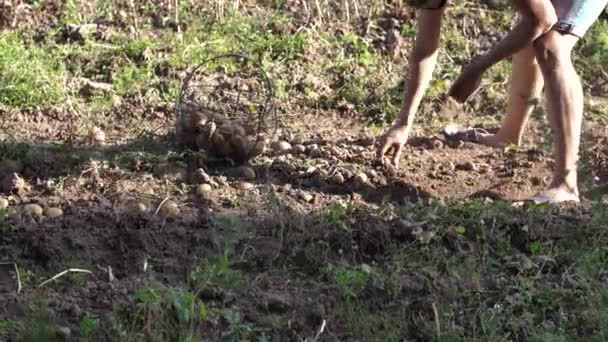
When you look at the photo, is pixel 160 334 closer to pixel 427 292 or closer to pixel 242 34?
pixel 427 292

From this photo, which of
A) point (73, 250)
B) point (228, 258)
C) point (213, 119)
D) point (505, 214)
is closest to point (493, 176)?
point (505, 214)

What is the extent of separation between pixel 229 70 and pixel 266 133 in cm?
95

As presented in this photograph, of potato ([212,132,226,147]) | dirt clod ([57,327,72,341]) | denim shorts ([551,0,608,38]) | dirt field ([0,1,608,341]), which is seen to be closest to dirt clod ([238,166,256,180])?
dirt field ([0,1,608,341])

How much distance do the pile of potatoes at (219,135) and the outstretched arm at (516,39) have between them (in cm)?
113

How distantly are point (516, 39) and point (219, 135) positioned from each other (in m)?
1.46

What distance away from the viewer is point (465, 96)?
4.96 meters

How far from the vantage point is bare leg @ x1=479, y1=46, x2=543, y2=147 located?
6051 millimetres

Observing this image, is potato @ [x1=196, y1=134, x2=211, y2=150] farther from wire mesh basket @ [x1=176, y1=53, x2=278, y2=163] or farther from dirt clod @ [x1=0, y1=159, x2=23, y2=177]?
dirt clod @ [x1=0, y1=159, x2=23, y2=177]

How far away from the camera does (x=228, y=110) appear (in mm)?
6465

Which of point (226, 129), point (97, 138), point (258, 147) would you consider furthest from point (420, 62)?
point (97, 138)

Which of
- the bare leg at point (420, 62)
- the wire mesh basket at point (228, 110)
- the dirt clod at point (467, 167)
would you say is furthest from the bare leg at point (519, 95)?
the wire mesh basket at point (228, 110)

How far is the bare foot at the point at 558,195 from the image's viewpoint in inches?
210

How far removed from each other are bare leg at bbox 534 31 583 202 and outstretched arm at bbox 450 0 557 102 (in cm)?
14

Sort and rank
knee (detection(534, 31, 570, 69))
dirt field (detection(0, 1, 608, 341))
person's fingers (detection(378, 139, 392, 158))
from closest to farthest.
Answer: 1. dirt field (detection(0, 1, 608, 341))
2. knee (detection(534, 31, 570, 69))
3. person's fingers (detection(378, 139, 392, 158))
